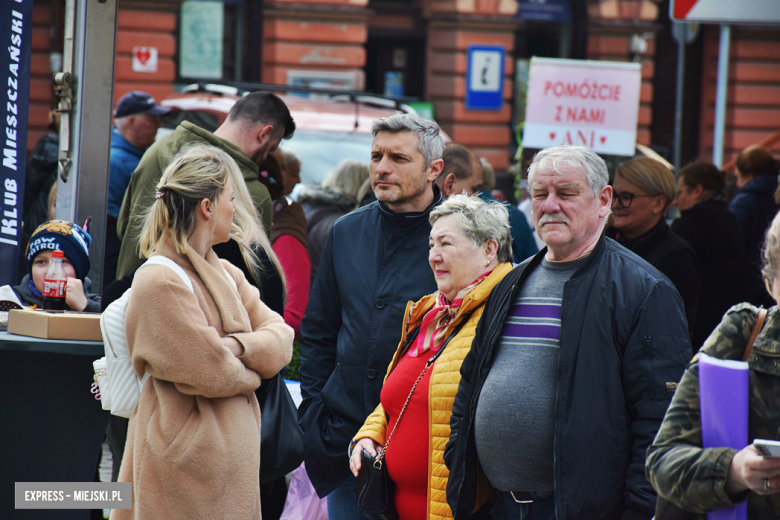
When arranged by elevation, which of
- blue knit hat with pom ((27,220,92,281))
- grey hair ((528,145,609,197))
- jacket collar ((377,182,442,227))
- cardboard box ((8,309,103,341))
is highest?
grey hair ((528,145,609,197))

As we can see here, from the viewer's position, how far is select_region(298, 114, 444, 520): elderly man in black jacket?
11.1ft

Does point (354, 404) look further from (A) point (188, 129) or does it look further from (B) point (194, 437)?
(A) point (188, 129)

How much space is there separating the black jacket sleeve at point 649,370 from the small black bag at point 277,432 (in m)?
1.22

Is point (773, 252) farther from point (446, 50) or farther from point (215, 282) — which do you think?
point (446, 50)

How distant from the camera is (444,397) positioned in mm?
2986

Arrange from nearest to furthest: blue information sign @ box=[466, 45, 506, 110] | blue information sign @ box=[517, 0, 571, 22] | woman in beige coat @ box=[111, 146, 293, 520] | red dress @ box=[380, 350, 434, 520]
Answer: woman in beige coat @ box=[111, 146, 293, 520], red dress @ box=[380, 350, 434, 520], blue information sign @ box=[466, 45, 506, 110], blue information sign @ box=[517, 0, 571, 22]

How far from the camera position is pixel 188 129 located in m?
4.08

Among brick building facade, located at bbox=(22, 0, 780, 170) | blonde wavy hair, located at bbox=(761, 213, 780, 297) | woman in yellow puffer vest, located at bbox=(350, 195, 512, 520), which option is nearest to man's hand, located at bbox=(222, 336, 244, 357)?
woman in yellow puffer vest, located at bbox=(350, 195, 512, 520)

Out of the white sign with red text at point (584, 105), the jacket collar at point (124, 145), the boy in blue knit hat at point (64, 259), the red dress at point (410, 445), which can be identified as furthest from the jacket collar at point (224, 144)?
the white sign with red text at point (584, 105)

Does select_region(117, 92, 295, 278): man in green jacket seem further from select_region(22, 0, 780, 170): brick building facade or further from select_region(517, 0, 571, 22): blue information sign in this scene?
select_region(517, 0, 571, 22): blue information sign

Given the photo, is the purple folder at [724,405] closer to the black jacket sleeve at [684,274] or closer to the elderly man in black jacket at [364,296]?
the elderly man in black jacket at [364,296]

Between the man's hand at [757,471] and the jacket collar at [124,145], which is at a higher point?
the jacket collar at [124,145]

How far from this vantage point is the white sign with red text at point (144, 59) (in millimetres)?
14797

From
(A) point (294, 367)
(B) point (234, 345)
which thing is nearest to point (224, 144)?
(A) point (294, 367)
